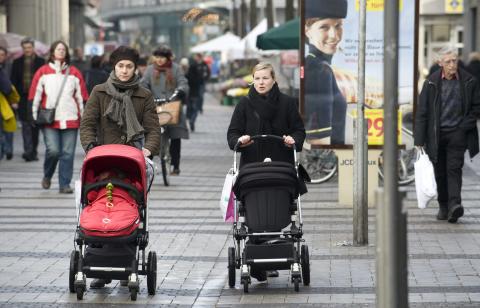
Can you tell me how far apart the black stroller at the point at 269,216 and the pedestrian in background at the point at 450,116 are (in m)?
4.27

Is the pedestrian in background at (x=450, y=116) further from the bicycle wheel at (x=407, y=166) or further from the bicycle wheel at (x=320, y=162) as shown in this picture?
the bicycle wheel at (x=320, y=162)

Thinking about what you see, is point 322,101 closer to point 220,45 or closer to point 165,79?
point 165,79

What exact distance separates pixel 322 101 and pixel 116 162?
6.51 metres

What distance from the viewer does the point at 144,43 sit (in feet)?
388

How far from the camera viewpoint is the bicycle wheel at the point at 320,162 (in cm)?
1869

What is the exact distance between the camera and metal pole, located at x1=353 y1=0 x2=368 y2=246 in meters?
11.7

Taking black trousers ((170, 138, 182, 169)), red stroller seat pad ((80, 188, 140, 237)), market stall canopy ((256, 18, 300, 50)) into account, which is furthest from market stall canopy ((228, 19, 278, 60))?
red stroller seat pad ((80, 188, 140, 237))

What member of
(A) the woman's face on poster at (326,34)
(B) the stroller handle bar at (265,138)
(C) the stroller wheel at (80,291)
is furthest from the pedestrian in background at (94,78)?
(C) the stroller wheel at (80,291)

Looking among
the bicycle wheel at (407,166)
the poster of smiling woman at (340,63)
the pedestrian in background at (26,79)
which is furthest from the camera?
the pedestrian in background at (26,79)

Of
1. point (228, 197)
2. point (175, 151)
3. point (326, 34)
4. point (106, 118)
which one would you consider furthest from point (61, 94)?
point (228, 197)

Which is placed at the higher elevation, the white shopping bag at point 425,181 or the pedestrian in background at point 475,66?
the pedestrian in background at point 475,66

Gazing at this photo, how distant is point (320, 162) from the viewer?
1878cm

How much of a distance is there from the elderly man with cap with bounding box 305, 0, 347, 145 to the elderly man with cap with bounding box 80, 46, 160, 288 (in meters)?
5.43

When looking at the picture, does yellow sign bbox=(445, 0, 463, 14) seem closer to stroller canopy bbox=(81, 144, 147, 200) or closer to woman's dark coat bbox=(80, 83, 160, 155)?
woman's dark coat bbox=(80, 83, 160, 155)
